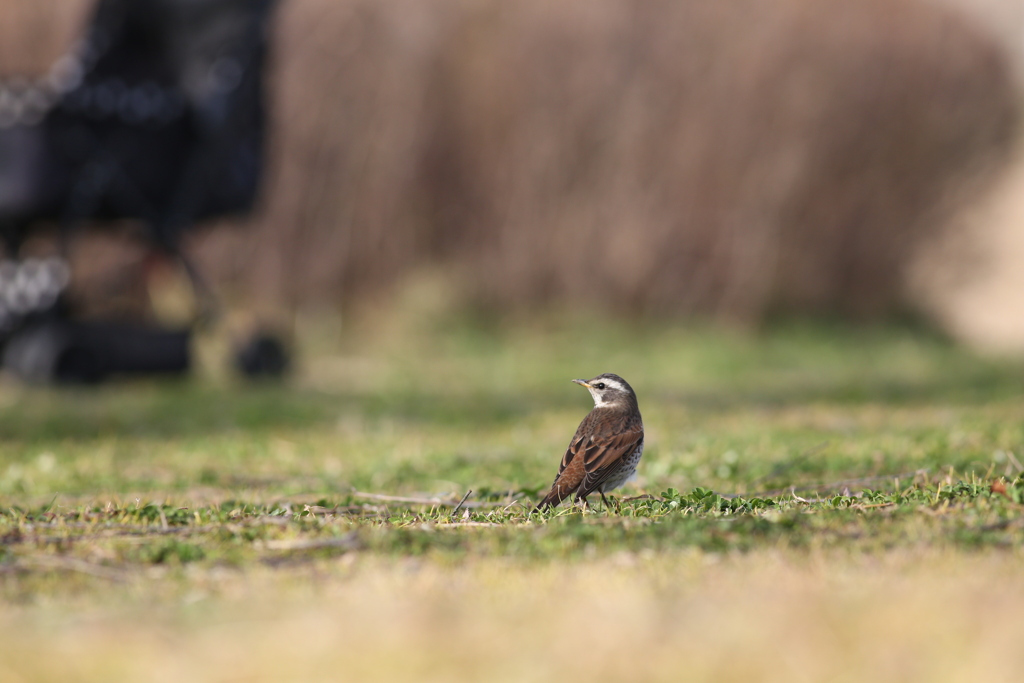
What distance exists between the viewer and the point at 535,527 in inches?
141

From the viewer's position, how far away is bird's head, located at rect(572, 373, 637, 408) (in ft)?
14.2

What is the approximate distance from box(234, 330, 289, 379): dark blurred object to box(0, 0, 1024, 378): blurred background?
309cm

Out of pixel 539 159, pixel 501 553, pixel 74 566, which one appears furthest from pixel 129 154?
pixel 501 553

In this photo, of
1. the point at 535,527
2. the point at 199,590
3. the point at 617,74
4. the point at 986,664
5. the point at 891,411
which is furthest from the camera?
the point at 617,74

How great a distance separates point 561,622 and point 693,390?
7389mm

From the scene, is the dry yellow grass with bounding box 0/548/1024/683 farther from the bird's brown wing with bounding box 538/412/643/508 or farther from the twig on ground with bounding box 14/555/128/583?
the bird's brown wing with bounding box 538/412/643/508

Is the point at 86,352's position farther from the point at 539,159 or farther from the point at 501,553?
the point at 501,553

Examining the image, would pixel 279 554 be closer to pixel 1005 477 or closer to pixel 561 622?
pixel 561 622

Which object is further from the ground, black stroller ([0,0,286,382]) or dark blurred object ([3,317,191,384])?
black stroller ([0,0,286,382])

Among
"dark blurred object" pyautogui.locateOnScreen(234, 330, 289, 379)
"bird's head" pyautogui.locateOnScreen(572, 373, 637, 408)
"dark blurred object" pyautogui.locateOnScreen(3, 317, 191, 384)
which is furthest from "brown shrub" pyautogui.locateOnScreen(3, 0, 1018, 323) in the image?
"bird's head" pyautogui.locateOnScreen(572, 373, 637, 408)

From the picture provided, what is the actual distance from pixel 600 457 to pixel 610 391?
43 cm

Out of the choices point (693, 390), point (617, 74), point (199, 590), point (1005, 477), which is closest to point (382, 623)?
point (199, 590)

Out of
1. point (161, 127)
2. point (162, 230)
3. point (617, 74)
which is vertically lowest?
point (162, 230)

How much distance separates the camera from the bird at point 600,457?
13.1ft
